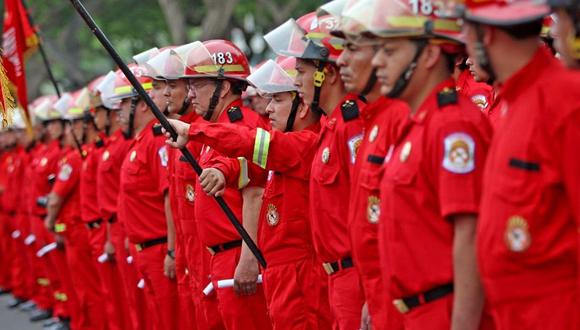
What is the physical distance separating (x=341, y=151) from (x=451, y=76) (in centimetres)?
140

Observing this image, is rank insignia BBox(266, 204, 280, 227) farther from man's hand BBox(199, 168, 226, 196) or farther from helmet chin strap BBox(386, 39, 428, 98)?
helmet chin strap BBox(386, 39, 428, 98)

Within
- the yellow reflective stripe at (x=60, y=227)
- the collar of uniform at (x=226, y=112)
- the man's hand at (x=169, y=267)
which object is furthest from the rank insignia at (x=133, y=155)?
the yellow reflective stripe at (x=60, y=227)

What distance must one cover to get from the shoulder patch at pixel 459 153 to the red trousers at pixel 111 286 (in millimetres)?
7940

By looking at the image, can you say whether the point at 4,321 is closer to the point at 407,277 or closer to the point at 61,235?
the point at 61,235

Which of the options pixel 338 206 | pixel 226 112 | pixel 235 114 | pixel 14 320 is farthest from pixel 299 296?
pixel 14 320

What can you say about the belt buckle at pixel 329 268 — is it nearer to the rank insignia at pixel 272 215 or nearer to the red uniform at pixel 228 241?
the rank insignia at pixel 272 215

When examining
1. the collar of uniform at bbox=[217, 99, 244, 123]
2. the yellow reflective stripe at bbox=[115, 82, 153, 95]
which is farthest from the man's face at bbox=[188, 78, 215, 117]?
the yellow reflective stripe at bbox=[115, 82, 153, 95]

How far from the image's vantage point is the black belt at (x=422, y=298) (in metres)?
4.78

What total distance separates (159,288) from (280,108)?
2.83m

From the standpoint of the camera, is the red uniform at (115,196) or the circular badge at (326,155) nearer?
the circular badge at (326,155)

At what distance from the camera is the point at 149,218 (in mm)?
10016

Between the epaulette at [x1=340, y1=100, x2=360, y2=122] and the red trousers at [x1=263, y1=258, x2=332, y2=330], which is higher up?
the epaulette at [x1=340, y1=100, x2=360, y2=122]

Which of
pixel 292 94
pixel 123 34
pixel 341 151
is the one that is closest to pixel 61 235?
pixel 292 94

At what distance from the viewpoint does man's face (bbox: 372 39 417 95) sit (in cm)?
495
